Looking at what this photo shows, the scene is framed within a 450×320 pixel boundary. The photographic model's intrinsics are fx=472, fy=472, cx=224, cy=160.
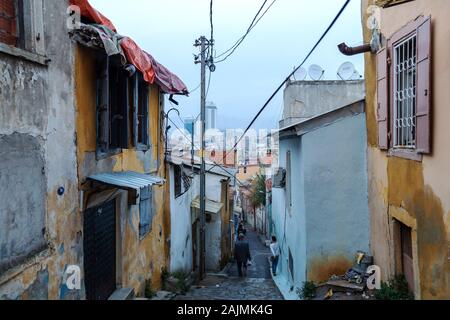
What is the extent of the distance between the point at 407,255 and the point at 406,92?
2502mm

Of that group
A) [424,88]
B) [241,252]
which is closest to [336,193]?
[424,88]

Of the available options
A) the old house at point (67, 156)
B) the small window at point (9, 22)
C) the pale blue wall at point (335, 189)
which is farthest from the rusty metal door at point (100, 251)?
the pale blue wall at point (335, 189)

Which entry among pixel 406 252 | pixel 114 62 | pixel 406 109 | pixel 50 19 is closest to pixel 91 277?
pixel 114 62

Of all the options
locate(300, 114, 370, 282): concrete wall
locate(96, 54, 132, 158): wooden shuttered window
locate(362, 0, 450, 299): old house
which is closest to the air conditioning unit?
locate(300, 114, 370, 282): concrete wall

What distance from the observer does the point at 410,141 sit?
6922 mm

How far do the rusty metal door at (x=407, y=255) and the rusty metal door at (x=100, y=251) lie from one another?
16.0 ft

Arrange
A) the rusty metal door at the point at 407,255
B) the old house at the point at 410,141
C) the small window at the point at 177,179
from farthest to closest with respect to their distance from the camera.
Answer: the small window at the point at 177,179, the rusty metal door at the point at 407,255, the old house at the point at 410,141

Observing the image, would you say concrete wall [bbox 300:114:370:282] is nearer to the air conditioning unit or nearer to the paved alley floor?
the paved alley floor

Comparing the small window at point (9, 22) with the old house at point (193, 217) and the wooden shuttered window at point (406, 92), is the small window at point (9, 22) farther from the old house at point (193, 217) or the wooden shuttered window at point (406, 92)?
the old house at point (193, 217)

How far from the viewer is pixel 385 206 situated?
26.6 ft

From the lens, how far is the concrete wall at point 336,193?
9477mm

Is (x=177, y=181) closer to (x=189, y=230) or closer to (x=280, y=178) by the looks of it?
(x=280, y=178)

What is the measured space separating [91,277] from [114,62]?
3.45m
